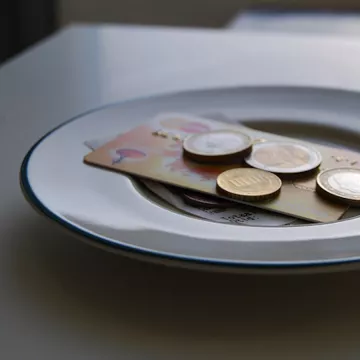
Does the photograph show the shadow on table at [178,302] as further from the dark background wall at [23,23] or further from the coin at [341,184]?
the dark background wall at [23,23]

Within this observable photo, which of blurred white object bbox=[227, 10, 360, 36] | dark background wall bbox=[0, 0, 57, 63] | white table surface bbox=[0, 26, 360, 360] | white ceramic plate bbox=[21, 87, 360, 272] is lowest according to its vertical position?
dark background wall bbox=[0, 0, 57, 63]

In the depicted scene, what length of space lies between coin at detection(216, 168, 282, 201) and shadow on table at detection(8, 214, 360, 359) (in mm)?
59

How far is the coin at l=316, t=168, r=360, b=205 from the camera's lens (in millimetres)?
422

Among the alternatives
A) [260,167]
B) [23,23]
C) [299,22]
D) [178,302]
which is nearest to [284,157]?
[260,167]

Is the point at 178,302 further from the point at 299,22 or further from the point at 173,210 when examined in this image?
the point at 299,22

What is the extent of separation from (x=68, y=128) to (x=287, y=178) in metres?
0.19

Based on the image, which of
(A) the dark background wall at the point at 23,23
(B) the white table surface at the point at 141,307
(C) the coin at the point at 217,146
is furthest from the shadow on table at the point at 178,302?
(A) the dark background wall at the point at 23,23

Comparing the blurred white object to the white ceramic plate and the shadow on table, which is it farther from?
the shadow on table

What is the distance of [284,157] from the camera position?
19.1 inches

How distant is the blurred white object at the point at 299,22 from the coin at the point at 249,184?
3.80ft

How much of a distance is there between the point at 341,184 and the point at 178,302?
5.6 inches

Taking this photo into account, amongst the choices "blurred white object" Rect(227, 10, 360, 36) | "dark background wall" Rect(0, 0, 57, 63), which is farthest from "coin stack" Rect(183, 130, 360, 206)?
"dark background wall" Rect(0, 0, 57, 63)

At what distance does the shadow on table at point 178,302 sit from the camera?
1.11ft

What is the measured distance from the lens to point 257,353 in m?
0.33
